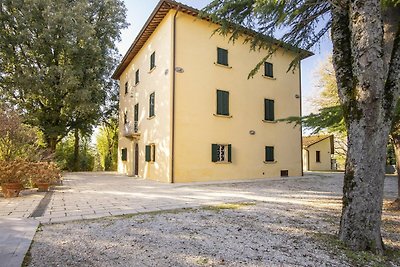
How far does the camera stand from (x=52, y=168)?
29.8 ft

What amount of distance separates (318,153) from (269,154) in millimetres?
15473

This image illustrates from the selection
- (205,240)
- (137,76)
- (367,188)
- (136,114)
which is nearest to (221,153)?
(136,114)

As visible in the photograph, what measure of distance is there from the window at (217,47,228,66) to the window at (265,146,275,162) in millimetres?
5284

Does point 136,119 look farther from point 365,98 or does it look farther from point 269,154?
point 365,98

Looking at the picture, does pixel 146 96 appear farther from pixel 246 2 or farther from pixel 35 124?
pixel 246 2

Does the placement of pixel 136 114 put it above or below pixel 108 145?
above

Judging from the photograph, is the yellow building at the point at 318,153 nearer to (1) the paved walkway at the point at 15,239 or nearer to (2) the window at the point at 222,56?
(2) the window at the point at 222,56

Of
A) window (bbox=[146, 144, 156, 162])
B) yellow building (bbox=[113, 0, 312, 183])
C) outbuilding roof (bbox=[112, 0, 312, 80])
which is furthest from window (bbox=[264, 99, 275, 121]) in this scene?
window (bbox=[146, 144, 156, 162])

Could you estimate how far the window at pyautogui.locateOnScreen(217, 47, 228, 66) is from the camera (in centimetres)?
1377

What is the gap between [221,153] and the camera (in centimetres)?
1348

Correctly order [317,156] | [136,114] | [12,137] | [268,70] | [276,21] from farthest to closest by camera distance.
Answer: [317,156] → [136,114] → [268,70] → [12,137] → [276,21]

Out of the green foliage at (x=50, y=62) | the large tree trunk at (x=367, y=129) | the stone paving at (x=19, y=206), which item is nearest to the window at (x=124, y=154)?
the green foliage at (x=50, y=62)

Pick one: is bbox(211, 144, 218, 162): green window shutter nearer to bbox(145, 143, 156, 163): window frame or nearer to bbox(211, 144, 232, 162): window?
bbox(211, 144, 232, 162): window

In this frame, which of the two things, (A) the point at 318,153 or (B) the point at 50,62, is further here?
(A) the point at 318,153
